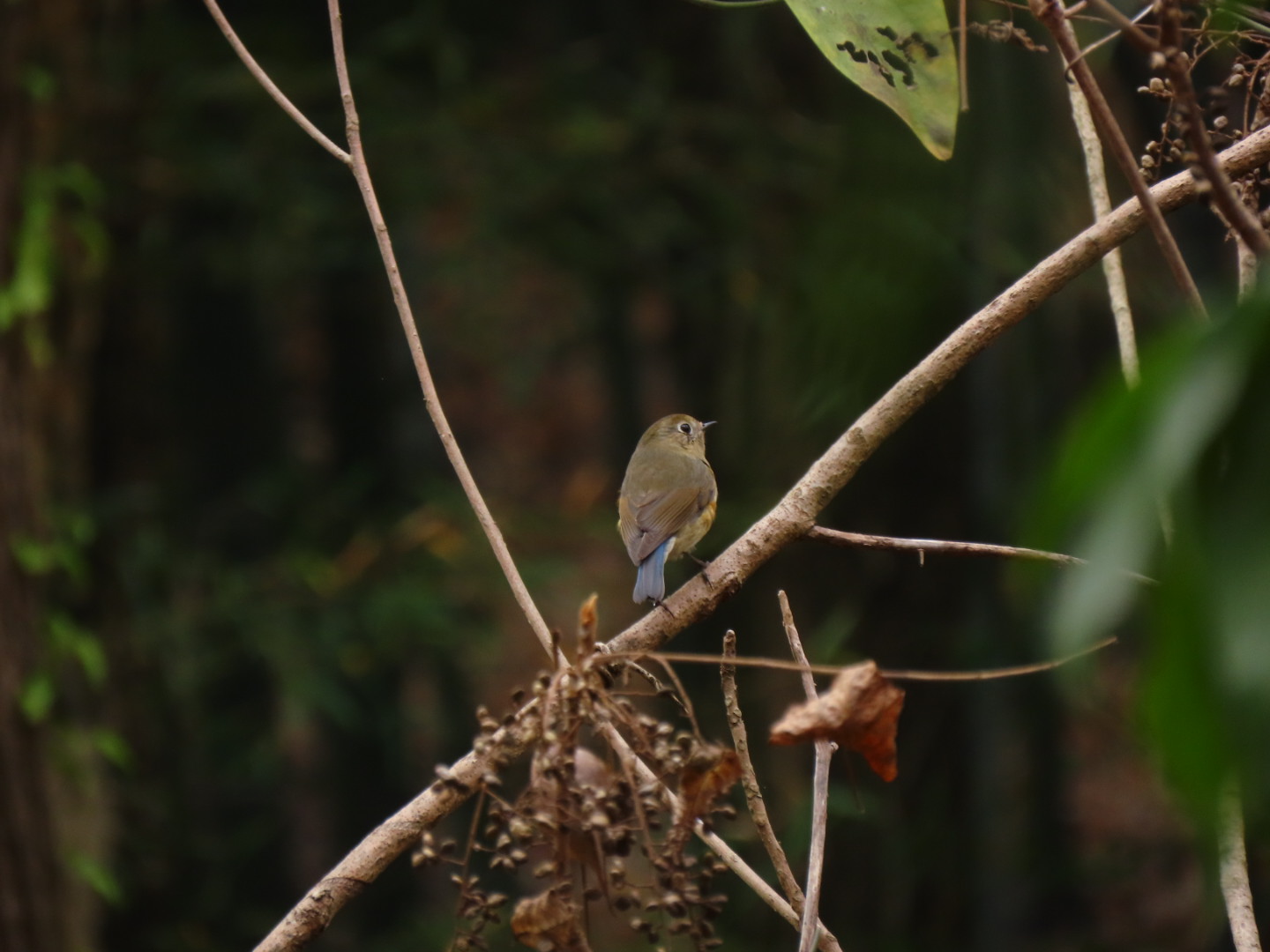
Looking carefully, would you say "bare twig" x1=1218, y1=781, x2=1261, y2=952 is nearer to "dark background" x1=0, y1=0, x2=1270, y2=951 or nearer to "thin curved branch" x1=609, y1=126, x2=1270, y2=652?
"thin curved branch" x1=609, y1=126, x2=1270, y2=652

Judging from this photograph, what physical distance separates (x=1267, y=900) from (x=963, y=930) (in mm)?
1026

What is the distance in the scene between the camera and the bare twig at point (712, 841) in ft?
3.51

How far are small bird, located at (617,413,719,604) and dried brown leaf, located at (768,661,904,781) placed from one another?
5.89 ft

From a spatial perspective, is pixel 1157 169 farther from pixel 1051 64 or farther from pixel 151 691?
pixel 151 691

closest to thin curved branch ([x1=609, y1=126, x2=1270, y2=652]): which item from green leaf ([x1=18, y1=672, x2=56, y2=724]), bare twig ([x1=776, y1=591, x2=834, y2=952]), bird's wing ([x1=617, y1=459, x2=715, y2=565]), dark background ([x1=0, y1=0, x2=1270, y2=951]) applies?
bare twig ([x1=776, y1=591, x2=834, y2=952])

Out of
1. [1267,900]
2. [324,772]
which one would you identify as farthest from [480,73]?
[1267,900]

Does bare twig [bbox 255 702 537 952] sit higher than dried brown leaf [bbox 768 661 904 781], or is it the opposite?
dried brown leaf [bbox 768 661 904 781]

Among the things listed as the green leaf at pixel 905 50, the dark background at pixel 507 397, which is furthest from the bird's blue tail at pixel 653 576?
the green leaf at pixel 905 50

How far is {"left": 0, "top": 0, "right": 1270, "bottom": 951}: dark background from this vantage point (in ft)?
13.7

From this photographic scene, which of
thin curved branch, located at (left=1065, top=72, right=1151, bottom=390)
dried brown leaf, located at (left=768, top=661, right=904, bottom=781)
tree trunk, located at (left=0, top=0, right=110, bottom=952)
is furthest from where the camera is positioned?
tree trunk, located at (left=0, top=0, right=110, bottom=952)

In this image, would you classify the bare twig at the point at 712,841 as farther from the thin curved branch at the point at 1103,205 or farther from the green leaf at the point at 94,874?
the green leaf at the point at 94,874

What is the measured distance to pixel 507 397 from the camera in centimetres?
569

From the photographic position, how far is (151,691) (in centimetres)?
487

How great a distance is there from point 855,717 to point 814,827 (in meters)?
0.21
